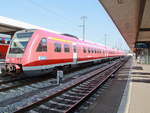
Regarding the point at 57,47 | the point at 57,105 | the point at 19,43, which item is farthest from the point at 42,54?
the point at 57,105

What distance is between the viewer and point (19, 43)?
9594 millimetres

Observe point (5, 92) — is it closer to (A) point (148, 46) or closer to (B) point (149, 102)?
(B) point (149, 102)

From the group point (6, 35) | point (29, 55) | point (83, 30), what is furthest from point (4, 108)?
point (83, 30)

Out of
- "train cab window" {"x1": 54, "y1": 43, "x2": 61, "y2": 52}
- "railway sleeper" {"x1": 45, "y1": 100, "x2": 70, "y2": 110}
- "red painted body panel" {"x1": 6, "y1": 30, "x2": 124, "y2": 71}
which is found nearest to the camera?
"railway sleeper" {"x1": 45, "y1": 100, "x2": 70, "y2": 110}

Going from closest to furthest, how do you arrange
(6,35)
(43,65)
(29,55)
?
(29,55), (43,65), (6,35)

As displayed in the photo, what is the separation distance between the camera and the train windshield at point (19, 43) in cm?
927

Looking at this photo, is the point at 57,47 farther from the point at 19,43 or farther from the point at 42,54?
the point at 19,43

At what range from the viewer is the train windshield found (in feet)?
30.4

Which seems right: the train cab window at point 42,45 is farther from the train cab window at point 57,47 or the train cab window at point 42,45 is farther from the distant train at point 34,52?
the train cab window at point 57,47

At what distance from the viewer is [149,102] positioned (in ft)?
19.0

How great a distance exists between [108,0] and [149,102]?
14.4 ft

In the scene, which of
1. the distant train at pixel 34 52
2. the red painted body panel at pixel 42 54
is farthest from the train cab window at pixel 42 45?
the red painted body panel at pixel 42 54

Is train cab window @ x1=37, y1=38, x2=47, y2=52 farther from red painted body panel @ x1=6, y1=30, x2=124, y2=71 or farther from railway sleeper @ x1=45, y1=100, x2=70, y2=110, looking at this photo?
railway sleeper @ x1=45, y1=100, x2=70, y2=110

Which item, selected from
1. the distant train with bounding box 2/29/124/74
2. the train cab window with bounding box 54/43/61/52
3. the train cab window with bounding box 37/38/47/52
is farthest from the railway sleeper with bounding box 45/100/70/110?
the train cab window with bounding box 54/43/61/52
